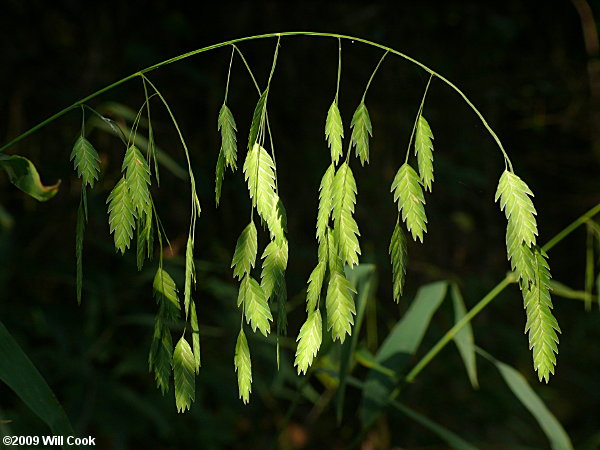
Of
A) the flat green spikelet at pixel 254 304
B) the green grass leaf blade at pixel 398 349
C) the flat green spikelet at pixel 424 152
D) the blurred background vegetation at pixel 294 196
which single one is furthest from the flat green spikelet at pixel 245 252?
the blurred background vegetation at pixel 294 196

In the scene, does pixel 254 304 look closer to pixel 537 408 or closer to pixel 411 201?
pixel 411 201

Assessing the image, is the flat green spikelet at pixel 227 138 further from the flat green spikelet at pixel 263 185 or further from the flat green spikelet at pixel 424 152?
the flat green spikelet at pixel 424 152

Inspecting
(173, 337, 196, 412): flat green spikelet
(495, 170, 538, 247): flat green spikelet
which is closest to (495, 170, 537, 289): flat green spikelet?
(495, 170, 538, 247): flat green spikelet

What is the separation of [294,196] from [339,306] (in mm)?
1496

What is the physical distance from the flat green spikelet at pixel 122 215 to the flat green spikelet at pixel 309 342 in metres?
0.12

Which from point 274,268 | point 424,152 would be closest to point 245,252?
point 274,268

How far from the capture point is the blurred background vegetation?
58.4 inches

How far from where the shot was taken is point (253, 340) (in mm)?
1565

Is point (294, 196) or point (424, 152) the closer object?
point (424, 152)

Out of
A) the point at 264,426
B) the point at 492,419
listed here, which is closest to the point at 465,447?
the point at 264,426

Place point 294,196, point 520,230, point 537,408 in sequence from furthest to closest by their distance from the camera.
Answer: point 294,196 < point 537,408 < point 520,230

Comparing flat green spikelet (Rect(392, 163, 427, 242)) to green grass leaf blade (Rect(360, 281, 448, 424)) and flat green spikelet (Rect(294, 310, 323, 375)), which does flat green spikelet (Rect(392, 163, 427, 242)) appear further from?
green grass leaf blade (Rect(360, 281, 448, 424))

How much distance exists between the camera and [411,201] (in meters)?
0.44

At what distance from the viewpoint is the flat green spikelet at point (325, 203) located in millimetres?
453
